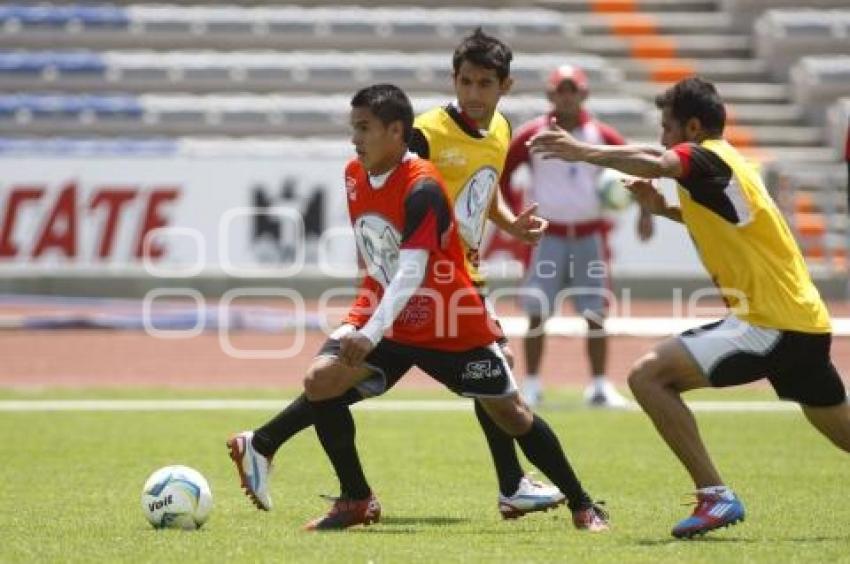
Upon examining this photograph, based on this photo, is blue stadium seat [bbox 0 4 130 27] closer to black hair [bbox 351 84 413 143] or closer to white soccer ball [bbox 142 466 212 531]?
black hair [bbox 351 84 413 143]

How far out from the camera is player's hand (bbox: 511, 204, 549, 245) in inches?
348

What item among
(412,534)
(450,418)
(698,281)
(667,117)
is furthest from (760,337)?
(698,281)

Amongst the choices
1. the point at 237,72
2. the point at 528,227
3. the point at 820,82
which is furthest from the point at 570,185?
the point at 820,82

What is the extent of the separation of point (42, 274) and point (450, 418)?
976 cm

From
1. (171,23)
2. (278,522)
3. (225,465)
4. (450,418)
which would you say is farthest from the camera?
(171,23)

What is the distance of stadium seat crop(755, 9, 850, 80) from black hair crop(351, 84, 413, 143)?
20887mm

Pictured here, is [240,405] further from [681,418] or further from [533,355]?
[681,418]

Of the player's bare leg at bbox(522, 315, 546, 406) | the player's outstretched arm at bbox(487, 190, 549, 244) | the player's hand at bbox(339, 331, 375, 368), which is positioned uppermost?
the player's outstretched arm at bbox(487, 190, 549, 244)

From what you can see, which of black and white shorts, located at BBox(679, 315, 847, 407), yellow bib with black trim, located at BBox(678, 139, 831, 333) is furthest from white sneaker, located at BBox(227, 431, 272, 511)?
yellow bib with black trim, located at BBox(678, 139, 831, 333)

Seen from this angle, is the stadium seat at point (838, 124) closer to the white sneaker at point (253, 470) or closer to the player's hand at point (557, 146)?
the white sneaker at point (253, 470)

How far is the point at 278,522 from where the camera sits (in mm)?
8594

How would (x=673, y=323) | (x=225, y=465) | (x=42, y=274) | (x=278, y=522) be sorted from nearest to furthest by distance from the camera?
(x=278, y=522) → (x=225, y=465) → (x=673, y=323) → (x=42, y=274)

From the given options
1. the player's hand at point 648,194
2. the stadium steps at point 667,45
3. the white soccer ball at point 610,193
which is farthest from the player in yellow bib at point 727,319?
the stadium steps at point 667,45

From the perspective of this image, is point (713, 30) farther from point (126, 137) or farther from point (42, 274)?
point (42, 274)
